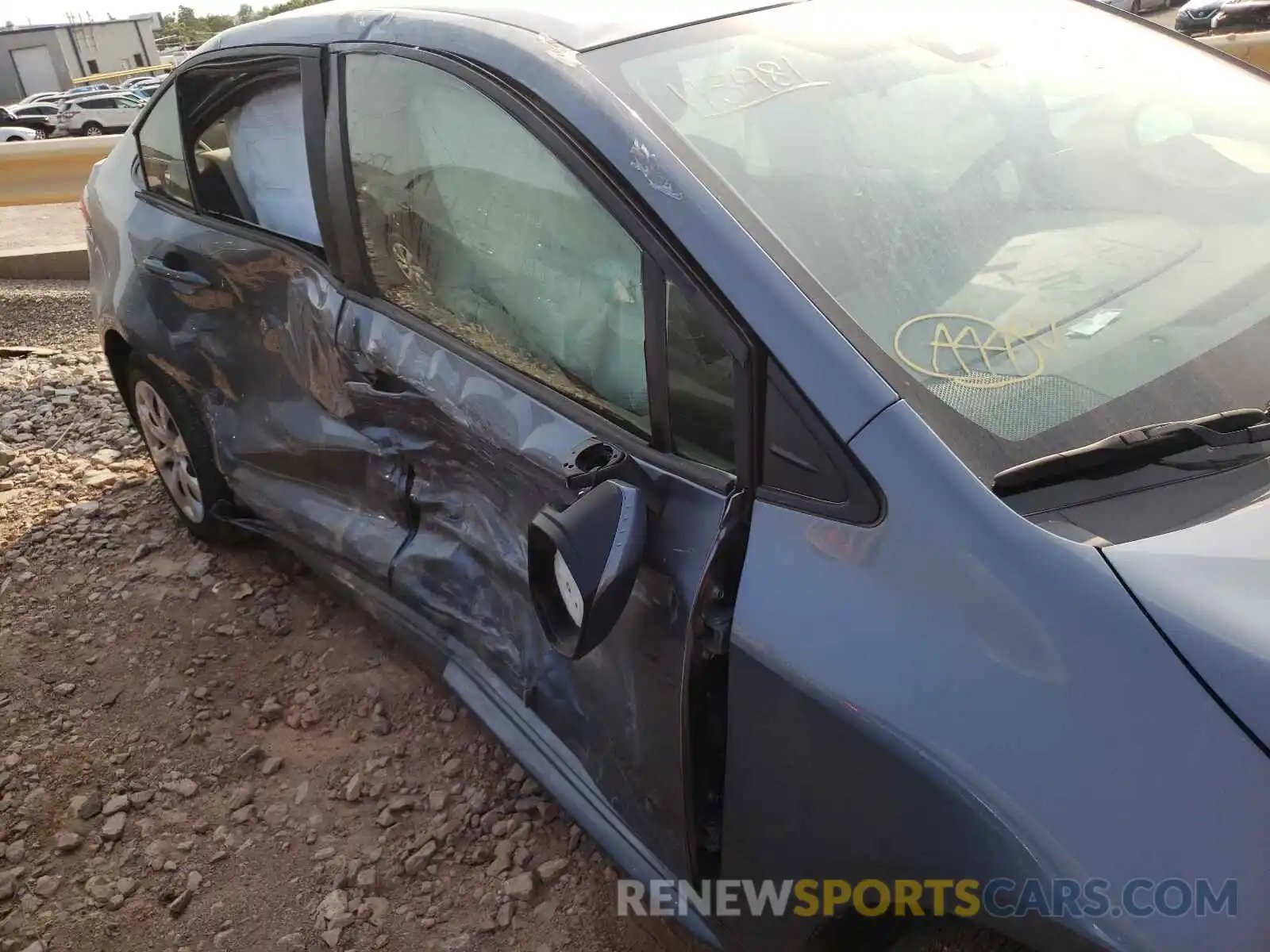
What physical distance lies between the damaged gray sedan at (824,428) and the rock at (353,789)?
40 centimetres

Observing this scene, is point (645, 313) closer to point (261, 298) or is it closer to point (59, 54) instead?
point (261, 298)

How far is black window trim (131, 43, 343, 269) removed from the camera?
2.21m

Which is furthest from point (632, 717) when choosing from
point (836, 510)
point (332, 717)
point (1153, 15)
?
point (1153, 15)

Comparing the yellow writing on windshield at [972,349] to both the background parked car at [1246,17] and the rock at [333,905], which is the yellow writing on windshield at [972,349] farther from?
the background parked car at [1246,17]

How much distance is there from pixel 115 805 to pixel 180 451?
1.22 metres

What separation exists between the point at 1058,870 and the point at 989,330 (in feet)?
2.52

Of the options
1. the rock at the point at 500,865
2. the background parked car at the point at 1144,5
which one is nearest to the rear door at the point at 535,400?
the rock at the point at 500,865

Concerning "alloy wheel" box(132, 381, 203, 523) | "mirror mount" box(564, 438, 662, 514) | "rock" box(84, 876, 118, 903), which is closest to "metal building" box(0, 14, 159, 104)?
"alloy wheel" box(132, 381, 203, 523)

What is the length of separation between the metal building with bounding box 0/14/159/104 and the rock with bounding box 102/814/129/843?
4650cm

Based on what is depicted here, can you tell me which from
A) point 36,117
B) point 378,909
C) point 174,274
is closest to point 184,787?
point 378,909

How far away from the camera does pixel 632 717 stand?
1.66 m

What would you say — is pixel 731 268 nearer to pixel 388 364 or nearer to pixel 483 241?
pixel 483 241

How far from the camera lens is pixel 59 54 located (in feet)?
136

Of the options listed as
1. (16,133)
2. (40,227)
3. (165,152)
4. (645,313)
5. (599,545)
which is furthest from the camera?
(16,133)
